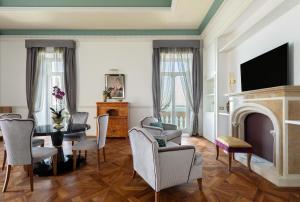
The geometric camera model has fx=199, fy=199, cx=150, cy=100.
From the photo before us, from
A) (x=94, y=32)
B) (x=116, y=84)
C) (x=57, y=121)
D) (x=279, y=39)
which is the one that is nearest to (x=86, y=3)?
(x=94, y=32)

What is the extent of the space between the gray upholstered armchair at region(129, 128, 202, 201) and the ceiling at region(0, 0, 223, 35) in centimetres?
335

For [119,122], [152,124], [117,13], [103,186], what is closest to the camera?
[103,186]

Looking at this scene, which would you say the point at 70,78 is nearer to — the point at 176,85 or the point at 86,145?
the point at 176,85

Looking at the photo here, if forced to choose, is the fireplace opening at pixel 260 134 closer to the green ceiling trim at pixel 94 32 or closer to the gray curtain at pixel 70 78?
the green ceiling trim at pixel 94 32

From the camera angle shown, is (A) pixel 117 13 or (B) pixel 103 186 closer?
(B) pixel 103 186

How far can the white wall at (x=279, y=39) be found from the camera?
2.70 meters

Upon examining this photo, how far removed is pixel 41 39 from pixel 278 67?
6028 mm

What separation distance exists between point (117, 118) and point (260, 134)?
11.7ft

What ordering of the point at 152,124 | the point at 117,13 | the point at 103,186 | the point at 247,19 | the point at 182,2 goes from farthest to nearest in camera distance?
the point at 117,13, the point at 182,2, the point at 152,124, the point at 247,19, the point at 103,186

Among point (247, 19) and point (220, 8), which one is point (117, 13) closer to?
point (220, 8)

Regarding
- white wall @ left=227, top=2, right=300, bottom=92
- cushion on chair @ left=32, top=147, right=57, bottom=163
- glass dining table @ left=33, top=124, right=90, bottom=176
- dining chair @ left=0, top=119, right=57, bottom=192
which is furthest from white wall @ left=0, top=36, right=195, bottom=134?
dining chair @ left=0, top=119, right=57, bottom=192

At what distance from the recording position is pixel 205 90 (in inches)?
231

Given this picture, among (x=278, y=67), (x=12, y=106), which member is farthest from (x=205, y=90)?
(x=12, y=106)

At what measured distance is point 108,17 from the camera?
16.9 feet
